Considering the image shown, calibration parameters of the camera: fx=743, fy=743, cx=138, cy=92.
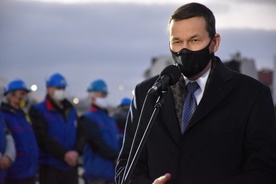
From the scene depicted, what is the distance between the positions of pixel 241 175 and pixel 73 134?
7.15 meters

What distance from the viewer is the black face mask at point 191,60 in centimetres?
394

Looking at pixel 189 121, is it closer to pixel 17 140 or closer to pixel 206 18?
pixel 206 18

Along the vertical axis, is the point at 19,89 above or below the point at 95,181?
above

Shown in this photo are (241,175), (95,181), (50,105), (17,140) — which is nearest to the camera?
(241,175)

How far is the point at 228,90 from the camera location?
13.3ft

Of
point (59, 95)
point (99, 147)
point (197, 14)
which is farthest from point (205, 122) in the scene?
point (99, 147)

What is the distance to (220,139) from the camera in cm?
391

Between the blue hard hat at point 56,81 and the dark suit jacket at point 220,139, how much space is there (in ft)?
23.3

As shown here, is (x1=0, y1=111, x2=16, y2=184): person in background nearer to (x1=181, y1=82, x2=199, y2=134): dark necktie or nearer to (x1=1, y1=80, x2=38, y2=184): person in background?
(x1=1, y1=80, x2=38, y2=184): person in background

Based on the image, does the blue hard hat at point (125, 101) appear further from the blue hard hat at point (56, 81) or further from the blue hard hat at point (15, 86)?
the blue hard hat at point (15, 86)

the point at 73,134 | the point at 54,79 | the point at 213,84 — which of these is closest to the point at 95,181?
the point at 73,134

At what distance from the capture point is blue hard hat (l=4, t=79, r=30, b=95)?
10.4 m

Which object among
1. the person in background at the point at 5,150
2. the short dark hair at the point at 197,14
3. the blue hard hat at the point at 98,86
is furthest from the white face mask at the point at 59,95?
the short dark hair at the point at 197,14

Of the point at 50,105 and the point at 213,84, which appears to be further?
the point at 50,105
